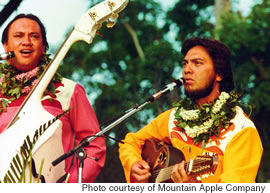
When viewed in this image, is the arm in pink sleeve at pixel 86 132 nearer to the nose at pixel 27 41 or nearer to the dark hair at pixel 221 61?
the nose at pixel 27 41

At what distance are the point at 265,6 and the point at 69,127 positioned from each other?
49.0ft

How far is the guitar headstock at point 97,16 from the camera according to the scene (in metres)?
3.37

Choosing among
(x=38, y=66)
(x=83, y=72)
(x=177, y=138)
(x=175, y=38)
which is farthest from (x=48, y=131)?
(x=83, y=72)

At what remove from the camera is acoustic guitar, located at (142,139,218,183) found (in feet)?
11.0

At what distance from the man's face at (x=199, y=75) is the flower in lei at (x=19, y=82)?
0.92 metres

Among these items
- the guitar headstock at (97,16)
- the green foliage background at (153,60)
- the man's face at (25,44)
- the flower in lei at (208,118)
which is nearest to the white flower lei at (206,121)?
the flower in lei at (208,118)

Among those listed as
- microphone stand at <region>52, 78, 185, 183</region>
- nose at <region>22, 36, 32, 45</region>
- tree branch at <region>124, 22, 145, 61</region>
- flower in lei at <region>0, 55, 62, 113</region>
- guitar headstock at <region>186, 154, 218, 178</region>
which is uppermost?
tree branch at <region>124, 22, 145, 61</region>

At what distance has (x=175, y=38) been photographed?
21.5 meters

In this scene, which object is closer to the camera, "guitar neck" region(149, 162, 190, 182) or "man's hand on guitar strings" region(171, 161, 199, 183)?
"man's hand on guitar strings" region(171, 161, 199, 183)

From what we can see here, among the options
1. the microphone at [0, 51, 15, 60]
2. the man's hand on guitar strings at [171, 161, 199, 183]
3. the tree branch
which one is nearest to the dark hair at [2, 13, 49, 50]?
the microphone at [0, 51, 15, 60]

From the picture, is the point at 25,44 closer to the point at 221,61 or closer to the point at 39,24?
the point at 39,24

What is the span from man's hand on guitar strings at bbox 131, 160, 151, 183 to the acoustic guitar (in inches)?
1.4

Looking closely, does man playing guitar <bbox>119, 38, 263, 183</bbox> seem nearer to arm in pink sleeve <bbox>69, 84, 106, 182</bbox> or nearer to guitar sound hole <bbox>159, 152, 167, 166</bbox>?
guitar sound hole <bbox>159, 152, 167, 166</bbox>

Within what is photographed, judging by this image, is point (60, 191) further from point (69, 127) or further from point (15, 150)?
point (69, 127)
